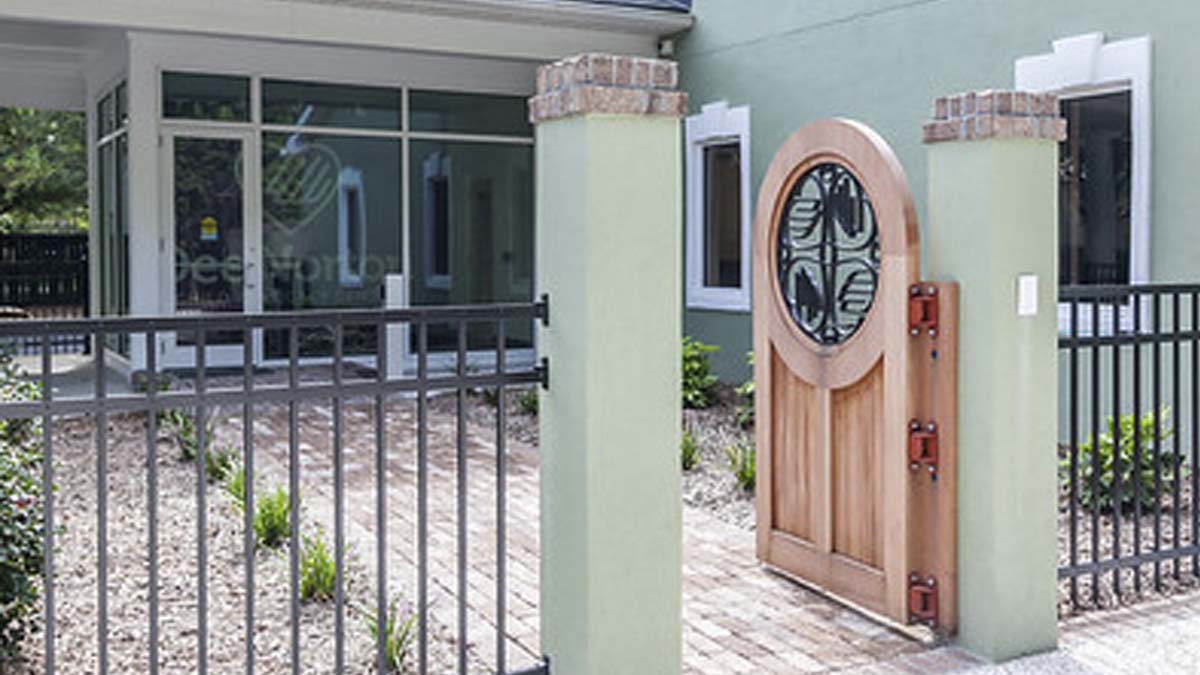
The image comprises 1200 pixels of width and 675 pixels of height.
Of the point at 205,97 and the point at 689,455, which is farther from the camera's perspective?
the point at 205,97

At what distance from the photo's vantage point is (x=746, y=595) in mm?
5125

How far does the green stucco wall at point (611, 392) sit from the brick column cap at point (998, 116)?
1.27 metres

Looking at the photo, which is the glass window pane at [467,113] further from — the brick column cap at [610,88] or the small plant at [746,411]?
the brick column cap at [610,88]

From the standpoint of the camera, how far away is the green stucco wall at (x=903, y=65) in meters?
7.63

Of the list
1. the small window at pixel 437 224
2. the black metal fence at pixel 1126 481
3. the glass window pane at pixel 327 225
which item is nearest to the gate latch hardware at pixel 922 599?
the black metal fence at pixel 1126 481

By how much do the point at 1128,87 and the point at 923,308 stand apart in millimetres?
4409

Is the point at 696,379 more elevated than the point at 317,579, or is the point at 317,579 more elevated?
the point at 696,379

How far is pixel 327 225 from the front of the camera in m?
12.9

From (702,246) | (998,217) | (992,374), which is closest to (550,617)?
(992,374)

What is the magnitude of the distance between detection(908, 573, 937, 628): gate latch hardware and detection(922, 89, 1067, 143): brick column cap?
1.68m

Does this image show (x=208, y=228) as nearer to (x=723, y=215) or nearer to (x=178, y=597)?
(x=723, y=215)

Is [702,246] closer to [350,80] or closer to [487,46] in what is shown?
[487,46]

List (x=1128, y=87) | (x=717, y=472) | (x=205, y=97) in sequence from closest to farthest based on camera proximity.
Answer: (x=717, y=472) → (x=1128, y=87) → (x=205, y=97)

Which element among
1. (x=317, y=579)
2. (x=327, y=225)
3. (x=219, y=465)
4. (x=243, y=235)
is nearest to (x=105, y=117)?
(x=243, y=235)
